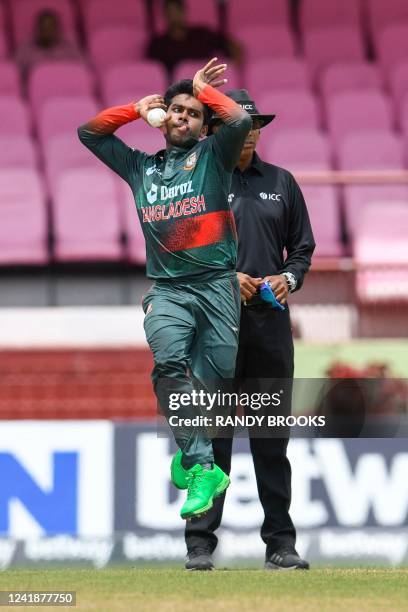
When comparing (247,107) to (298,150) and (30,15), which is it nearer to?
(298,150)

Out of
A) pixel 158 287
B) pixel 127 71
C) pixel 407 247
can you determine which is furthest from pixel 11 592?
pixel 127 71

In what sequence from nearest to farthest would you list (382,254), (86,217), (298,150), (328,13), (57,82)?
1. (382,254)
2. (86,217)
3. (298,150)
4. (57,82)
5. (328,13)

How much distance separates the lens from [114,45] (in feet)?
46.9

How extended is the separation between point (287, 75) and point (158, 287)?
7577 millimetres

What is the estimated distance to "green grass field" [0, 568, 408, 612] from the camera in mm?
5695

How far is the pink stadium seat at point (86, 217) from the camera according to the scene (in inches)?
454

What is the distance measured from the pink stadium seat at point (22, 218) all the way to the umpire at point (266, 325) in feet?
15.1

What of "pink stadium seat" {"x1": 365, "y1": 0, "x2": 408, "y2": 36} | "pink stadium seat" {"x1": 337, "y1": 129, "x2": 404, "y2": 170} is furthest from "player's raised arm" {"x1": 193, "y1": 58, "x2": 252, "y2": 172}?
"pink stadium seat" {"x1": 365, "y1": 0, "x2": 408, "y2": 36}

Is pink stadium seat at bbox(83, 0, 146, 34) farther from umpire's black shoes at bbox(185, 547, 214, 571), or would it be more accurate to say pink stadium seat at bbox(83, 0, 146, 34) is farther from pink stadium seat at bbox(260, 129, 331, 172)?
umpire's black shoes at bbox(185, 547, 214, 571)

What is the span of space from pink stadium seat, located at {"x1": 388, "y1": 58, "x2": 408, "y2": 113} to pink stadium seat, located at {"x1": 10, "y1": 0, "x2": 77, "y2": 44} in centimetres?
301

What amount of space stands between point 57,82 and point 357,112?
8.83 feet

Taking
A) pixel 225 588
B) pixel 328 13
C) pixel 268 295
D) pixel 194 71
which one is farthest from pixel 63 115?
pixel 225 588
